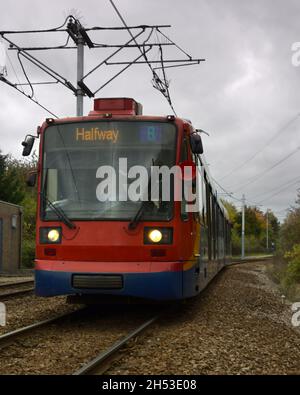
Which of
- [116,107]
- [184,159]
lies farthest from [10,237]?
[184,159]

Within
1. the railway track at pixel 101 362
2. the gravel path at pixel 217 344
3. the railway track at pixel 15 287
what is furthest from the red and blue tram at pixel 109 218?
the railway track at pixel 15 287

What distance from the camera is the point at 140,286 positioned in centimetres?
851

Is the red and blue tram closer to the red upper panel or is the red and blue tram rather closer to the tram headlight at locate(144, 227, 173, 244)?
the tram headlight at locate(144, 227, 173, 244)

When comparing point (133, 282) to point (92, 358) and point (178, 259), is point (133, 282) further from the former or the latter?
point (92, 358)

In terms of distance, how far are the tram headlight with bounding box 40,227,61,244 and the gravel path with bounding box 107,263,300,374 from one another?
2.01m

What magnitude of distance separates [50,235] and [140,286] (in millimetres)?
1686

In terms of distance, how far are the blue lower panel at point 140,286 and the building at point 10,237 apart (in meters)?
20.3

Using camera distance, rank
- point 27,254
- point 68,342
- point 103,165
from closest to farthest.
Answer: point 68,342
point 103,165
point 27,254

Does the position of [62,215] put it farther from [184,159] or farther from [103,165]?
[184,159]

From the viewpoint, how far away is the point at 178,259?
346 inches

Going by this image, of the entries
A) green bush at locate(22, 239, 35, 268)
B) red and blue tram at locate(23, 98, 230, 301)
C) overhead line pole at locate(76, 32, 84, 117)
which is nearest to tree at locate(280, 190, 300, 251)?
overhead line pole at locate(76, 32, 84, 117)

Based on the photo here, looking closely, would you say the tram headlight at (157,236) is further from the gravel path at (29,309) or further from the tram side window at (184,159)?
the gravel path at (29,309)

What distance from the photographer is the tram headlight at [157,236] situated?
8.71 m
